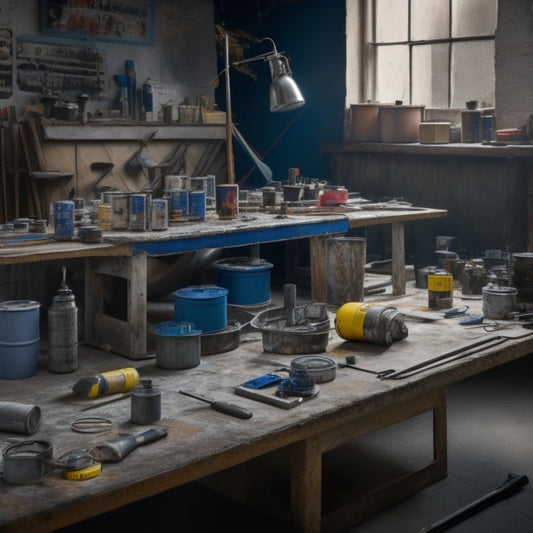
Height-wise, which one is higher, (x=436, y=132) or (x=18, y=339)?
(x=436, y=132)

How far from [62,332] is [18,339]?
0.19 metres

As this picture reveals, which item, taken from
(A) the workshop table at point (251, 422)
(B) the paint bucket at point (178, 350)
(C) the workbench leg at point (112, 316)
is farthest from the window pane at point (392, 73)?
(B) the paint bucket at point (178, 350)

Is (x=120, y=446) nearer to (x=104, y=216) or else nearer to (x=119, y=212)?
(x=119, y=212)

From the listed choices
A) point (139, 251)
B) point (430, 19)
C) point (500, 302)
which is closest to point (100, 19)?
point (430, 19)

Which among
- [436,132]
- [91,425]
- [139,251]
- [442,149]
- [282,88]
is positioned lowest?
[91,425]

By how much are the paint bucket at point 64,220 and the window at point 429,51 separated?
3.33 meters

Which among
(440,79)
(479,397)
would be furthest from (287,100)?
(479,397)

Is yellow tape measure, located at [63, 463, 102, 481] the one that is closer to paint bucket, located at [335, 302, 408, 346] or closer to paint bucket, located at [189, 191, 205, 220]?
paint bucket, located at [335, 302, 408, 346]

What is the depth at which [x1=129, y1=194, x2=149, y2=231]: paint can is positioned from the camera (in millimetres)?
4184

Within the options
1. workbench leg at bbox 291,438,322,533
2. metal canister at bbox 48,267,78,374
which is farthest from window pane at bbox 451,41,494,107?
workbench leg at bbox 291,438,322,533

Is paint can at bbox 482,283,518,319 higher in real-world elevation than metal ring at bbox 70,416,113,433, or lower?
higher

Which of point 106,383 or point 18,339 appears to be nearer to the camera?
point 106,383

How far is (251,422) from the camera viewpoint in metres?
3.00

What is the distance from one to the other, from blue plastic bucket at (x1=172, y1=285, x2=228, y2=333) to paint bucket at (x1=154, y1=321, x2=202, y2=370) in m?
0.24
